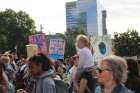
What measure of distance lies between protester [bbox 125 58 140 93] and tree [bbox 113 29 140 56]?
57.8m

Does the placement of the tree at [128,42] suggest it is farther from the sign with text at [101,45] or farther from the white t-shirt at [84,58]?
the white t-shirt at [84,58]

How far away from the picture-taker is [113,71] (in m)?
6.55

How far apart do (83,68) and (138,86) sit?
3.17m

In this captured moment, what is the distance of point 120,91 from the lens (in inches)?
252

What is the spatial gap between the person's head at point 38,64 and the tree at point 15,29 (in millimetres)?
88625

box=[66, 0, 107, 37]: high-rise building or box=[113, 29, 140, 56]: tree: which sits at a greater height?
box=[66, 0, 107, 37]: high-rise building

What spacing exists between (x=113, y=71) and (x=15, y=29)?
99073 millimetres

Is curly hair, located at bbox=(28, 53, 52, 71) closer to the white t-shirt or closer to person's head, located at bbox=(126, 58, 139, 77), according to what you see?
person's head, located at bbox=(126, 58, 139, 77)

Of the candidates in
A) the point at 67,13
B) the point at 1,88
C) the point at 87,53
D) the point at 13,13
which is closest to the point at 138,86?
the point at 1,88

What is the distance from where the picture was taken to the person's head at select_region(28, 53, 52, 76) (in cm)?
793

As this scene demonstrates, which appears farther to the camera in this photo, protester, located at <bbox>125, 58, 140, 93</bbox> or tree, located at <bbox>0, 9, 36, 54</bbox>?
tree, located at <bbox>0, 9, 36, 54</bbox>

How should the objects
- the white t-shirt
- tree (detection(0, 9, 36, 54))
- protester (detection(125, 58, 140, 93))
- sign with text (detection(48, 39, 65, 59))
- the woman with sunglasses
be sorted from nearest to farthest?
the woman with sunglasses
protester (detection(125, 58, 140, 93))
the white t-shirt
sign with text (detection(48, 39, 65, 59))
tree (detection(0, 9, 36, 54))

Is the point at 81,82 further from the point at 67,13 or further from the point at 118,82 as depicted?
the point at 67,13

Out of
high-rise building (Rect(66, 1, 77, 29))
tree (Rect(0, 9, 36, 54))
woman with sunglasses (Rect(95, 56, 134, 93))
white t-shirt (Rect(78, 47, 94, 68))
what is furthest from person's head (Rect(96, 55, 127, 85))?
high-rise building (Rect(66, 1, 77, 29))
